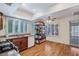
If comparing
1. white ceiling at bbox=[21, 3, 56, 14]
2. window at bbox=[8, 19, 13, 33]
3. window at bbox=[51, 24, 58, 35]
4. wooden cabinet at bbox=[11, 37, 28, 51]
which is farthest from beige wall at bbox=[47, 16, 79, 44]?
window at bbox=[8, 19, 13, 33]

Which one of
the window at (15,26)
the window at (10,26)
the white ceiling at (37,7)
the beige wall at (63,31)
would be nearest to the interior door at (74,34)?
the beige wall at (63,31)

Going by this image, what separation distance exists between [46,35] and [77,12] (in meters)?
0.78

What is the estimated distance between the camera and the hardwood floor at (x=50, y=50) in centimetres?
211

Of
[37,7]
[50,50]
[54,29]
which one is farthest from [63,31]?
[37,7]

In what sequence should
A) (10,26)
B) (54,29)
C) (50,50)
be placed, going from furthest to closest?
(54,29) < (50,50) < (10,26)

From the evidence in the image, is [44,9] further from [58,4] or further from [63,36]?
[63,36]

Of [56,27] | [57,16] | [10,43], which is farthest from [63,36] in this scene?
[10,43]

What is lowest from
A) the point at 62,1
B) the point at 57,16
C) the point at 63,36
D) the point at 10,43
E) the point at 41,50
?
the point at 41,50

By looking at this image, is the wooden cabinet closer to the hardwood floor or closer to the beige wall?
the hardwood floor

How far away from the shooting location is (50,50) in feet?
7.06

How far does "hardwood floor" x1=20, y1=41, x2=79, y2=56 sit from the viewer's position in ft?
6.93

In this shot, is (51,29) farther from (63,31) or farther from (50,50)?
(50,50)

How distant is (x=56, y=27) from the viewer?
2.23 meters

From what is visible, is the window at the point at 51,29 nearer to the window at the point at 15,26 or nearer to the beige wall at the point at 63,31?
the beige wall at the point at 63,31
